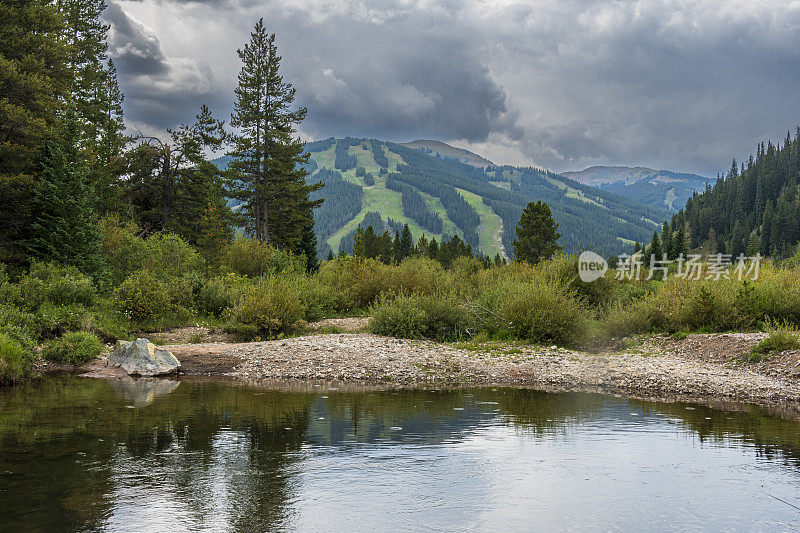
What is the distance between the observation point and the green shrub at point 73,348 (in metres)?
17.2

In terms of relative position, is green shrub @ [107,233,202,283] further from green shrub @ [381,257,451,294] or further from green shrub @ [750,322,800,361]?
green shrub @ [750,322,800,361]

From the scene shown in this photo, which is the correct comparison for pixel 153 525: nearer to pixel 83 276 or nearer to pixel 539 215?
pixel 83 276

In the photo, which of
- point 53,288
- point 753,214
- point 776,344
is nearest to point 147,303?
point 53,288

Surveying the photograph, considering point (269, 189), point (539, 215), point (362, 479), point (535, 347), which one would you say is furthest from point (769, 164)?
point (362, 479)

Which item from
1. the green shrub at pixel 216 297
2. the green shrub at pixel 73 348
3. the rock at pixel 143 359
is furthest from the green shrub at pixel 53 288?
the rock at pixel 143 359

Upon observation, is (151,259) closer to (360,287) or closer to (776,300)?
(360,287)

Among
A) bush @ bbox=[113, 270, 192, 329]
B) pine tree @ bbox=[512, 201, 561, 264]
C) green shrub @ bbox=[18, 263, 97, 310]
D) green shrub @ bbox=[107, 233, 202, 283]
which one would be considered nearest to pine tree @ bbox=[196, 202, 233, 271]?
green shrub @ bbox=[107, 233, 202, 283]

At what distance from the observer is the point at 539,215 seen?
60125 millimetres

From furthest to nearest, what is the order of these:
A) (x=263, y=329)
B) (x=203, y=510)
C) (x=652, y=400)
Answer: (x=263, y=329)
(x=652, y=400)
(x=203, y=510)

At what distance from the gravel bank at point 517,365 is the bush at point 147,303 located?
14.7 feet

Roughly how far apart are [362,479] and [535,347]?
12.7m

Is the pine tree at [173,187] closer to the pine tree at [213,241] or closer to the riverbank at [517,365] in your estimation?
the pine tree at [213,241]

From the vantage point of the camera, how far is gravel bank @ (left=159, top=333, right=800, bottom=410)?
14.5 meters

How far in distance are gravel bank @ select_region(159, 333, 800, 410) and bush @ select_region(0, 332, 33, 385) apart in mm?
4292
